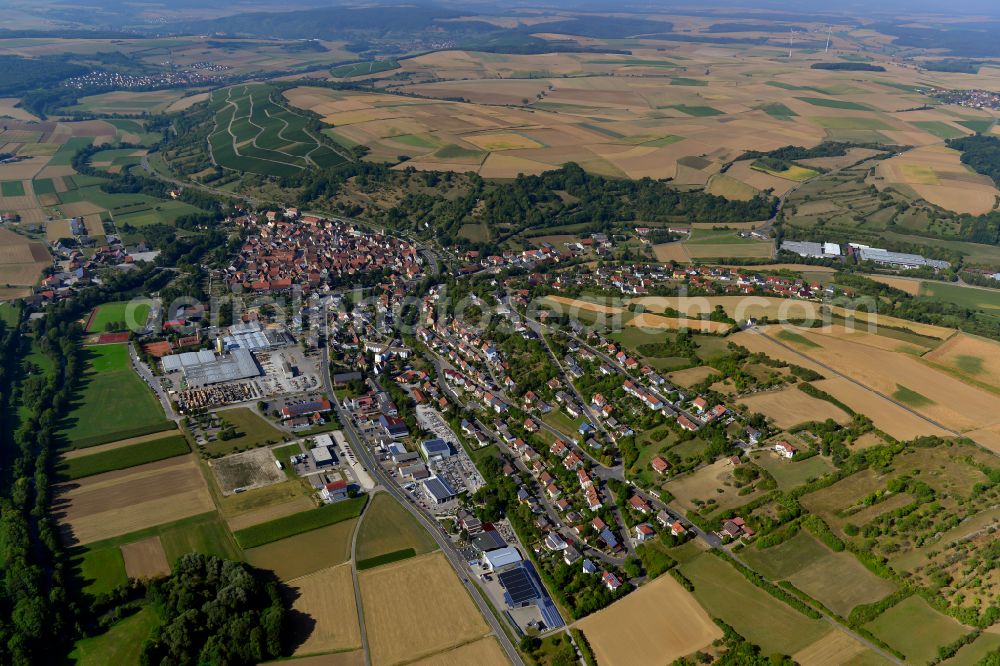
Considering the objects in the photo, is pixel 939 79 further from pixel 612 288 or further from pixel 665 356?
pixel 665 356

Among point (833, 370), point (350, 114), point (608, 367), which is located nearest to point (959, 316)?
point (833, 370)

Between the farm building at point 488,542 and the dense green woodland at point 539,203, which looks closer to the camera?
the farm building at point 488,542

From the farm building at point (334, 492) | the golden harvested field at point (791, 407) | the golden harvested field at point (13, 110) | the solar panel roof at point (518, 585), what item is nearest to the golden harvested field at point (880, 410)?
the golden harvested field at point (791, 407)

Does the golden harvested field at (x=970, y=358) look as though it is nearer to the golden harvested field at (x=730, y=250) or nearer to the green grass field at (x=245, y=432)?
the golden harvested field at (x=730, y=250)

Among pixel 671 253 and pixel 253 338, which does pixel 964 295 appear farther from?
pixel 253 338

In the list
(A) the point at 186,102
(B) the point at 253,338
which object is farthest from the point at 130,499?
(A) the point at 186,102

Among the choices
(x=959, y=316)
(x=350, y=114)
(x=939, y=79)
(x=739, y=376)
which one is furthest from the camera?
(x=939, y=79)
